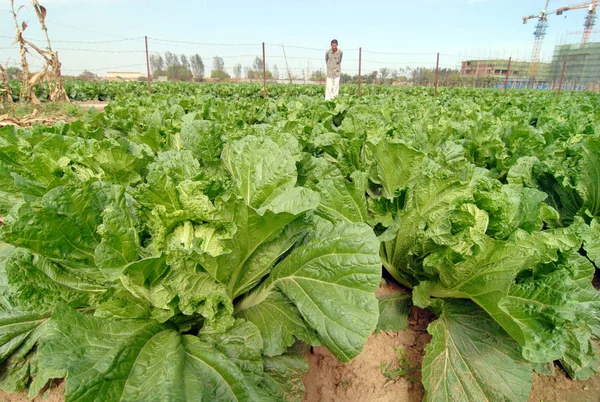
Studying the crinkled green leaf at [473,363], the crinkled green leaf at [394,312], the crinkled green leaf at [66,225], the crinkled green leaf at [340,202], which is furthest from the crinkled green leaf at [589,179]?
the crinkled green leaf at [66,225]

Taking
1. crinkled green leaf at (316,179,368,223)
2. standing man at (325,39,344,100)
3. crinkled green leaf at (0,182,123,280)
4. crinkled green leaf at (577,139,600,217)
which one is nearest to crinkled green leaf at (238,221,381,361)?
crinkled green leaf at (316,179,368,223)

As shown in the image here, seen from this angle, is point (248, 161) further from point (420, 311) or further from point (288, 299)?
point (420, 311)

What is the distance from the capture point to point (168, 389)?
1.31 m

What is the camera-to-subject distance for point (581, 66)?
65.2m

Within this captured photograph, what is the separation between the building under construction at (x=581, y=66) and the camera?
6241 cm

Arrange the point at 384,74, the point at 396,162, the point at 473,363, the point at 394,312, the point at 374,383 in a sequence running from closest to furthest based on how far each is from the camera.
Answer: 1. the point at 473,363
2. the point at 374,383
3. the point at 394,312
4. the point at 396,162
5. the point at 384,74

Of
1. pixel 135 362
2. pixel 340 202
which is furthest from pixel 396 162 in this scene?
pixel 135 362

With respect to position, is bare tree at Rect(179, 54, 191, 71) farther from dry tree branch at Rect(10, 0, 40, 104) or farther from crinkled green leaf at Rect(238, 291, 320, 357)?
crinkled green leaf at Rect(238, 291, 320, 357)

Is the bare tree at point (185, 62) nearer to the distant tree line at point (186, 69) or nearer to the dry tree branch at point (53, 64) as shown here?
the distant tree line at point (186, 69)

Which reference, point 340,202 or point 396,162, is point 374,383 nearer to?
point 340,202

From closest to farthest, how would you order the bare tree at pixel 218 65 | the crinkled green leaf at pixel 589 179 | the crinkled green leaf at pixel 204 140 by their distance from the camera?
the crinkled green leaf at pixel 204 140, the crinkled green leaf at pixel 589 179, the bare tree at pixel 218 65

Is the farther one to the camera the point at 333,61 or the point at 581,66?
A: the point at 581,66

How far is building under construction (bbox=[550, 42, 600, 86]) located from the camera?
205 feet

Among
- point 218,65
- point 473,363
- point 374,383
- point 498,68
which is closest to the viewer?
point 473,363
